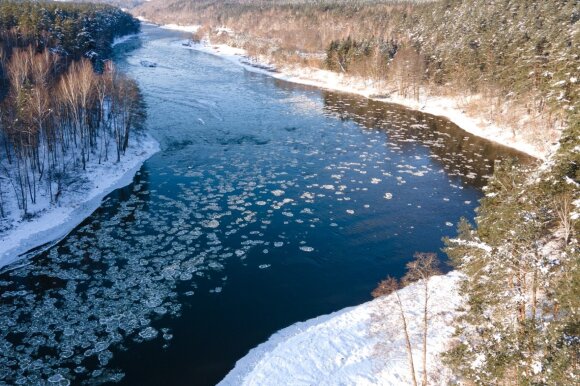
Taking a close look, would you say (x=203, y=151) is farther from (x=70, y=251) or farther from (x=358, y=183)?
(x=70, y=251)

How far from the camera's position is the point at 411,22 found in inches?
4683

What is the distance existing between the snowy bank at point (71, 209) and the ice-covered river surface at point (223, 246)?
134cm

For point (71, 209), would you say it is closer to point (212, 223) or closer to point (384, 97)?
point (212, 223)

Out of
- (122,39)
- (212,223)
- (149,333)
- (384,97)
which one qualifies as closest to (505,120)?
(384,97)

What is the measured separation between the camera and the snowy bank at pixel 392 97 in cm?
6099

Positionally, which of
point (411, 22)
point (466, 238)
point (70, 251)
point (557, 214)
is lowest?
point (70, 251)

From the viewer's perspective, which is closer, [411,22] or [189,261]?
Result: [189,261]

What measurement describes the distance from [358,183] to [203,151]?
66.6ft

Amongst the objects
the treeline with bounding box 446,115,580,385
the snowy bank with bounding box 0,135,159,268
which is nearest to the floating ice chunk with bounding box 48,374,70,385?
the snowy bank with bounding box 0,135,159,268

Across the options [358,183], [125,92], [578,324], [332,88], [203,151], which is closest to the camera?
[578,324]

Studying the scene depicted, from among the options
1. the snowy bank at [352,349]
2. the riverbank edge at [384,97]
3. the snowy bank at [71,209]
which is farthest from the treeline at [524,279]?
the riverbank edge at [384,97]

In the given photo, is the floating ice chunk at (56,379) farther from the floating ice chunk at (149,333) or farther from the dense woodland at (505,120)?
the dense woodland at (505,120)

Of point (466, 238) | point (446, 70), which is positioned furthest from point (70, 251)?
point (446, 70)

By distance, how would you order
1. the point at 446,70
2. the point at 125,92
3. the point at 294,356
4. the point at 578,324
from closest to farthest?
the point at 578,324 → the point at 294,356 → the point at 125,92 → the point at 446,70
